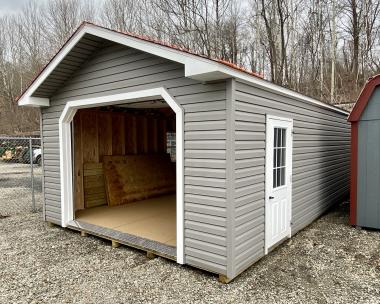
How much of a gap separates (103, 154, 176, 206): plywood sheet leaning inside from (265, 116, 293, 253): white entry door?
12.6 ft

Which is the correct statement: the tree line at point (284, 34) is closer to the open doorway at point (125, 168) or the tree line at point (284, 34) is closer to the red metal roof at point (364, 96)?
the open doorway at point (125, 168)

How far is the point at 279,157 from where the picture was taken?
459 centimetres

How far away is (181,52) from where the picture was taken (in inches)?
134

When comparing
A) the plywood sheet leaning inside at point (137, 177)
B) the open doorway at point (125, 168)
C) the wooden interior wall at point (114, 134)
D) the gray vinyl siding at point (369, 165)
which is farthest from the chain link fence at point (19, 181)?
the gray vinyl siding at point (369, 165)

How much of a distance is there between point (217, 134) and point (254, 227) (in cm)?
138

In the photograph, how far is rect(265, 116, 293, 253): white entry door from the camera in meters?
Result: 4.23

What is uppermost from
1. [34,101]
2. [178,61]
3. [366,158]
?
[178,61]

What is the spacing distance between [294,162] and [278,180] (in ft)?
2.17

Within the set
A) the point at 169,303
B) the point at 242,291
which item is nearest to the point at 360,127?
the point at 242,291

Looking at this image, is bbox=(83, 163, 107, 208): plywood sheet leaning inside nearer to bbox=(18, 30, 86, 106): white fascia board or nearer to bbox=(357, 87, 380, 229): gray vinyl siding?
bbox=(18, 30, 86, 106): white fascia board

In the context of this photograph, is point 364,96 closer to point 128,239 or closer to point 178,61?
point 178,61

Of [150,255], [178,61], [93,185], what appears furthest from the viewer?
[93,185]

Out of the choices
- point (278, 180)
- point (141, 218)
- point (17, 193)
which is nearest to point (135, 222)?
point (141, 218)

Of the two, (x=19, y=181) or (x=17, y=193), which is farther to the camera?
(x=19, y=181)
